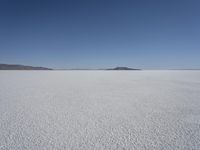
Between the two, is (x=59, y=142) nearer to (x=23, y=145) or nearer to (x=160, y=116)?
(x=23, y=145)

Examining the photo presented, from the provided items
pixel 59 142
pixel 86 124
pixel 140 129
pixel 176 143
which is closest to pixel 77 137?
pixel 59 142

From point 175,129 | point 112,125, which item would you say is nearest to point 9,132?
point 112,125

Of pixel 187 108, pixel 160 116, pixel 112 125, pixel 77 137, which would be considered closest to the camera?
pixel 77 137

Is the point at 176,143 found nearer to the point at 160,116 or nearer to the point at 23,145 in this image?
the point at 160,116

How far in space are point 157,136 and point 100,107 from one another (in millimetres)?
1519

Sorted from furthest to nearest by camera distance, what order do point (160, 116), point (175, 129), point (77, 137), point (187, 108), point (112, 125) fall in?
1. point (187, 108)
2. point (160, 116)
3. point (112, 125)
4. point (175, 129)
5. point (77, 137)

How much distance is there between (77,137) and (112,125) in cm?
59

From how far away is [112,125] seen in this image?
2.18 m

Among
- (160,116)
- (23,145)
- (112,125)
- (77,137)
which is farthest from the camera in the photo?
(160,116)

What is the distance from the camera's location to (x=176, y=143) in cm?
165

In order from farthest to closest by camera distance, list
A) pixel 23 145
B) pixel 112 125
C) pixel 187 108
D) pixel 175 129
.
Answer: pixel 187 108
pixel 112 125
pixel 175 129
pixel 23 145

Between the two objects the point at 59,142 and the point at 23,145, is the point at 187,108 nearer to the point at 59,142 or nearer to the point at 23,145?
the point at 59,142

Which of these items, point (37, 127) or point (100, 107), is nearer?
point (37, 127)

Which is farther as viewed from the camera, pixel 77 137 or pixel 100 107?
pixel 100 107
